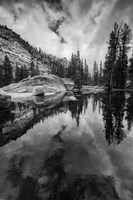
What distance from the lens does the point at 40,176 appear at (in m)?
1.90

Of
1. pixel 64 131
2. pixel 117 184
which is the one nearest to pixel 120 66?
pixel 64 131

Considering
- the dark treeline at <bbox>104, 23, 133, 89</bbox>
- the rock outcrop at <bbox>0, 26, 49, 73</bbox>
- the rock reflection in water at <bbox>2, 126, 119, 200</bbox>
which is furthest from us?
the rock outcrop at <bbox>0, 26, 49, 73</bbox>

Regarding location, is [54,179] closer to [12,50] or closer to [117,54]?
[117,54]

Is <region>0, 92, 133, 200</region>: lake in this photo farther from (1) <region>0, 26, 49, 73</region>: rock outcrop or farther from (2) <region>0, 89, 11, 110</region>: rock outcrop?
(1) <region>0, 26, 49, 73</region>: rock outcrop

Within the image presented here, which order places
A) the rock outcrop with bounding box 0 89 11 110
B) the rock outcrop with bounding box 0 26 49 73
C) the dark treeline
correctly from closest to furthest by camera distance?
1. the rock outcrop with bounding box 0 89 11 110
2. the dark treeline
3. the rock outcrop with bounding box 0 26 49 73

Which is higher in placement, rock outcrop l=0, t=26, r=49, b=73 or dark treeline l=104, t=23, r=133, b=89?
rock outcrop l=0, t=26, r=49, b=73

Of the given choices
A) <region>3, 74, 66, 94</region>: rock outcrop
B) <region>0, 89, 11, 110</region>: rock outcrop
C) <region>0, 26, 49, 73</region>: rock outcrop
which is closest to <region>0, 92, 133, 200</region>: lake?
<region>0, 89, 11, 110</region>: rock outcrop

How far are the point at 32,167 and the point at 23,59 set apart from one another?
105365 mm

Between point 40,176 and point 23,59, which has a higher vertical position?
point 23,59

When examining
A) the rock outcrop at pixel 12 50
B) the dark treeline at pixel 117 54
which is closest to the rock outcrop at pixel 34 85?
the dark treeline at pixel 117 54

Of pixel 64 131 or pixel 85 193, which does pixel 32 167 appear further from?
pixel 64 131

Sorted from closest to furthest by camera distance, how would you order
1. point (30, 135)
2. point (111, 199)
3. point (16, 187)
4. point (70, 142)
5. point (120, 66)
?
1. point (111, 199)
2. point (16, 187)
3. point (70, 142)
4. point (30, 135)
5. point (120, 66)

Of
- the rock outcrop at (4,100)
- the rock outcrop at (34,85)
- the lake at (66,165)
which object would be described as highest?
the rock outcrop at (34,85)

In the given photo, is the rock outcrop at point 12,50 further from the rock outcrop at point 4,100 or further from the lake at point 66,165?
the lake at point 66,165
